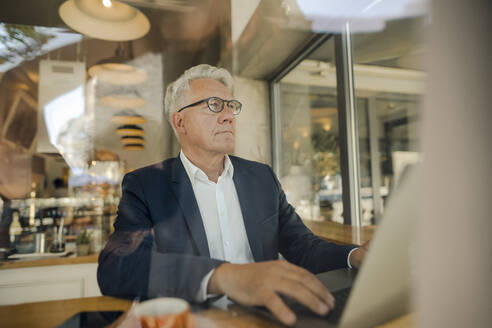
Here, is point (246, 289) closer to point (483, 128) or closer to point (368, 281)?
point (368, 281)

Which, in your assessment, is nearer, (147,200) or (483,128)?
(483,128)

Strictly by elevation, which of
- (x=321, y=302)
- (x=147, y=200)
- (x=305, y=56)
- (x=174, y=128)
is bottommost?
(x=321, y=302)

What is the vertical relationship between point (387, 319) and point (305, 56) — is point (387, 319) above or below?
below

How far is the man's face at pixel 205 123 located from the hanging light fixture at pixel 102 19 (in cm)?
23

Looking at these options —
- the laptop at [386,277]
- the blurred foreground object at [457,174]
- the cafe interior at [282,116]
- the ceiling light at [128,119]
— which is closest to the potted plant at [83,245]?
the cafe interior at [282,116]

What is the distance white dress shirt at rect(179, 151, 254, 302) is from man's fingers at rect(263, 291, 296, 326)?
0.13 meters

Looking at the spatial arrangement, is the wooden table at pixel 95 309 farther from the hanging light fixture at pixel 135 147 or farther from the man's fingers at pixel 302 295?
the hanging light fixture at pixel 135 147

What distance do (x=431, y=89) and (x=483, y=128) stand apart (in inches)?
2.0

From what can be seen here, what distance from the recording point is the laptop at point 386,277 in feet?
0.69

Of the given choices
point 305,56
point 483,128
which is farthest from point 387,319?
point 305,56

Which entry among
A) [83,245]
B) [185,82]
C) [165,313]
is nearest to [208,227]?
[165,313]

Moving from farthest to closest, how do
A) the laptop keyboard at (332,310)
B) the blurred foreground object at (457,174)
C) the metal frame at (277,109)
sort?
1. the metal frame at (277,109)
2. the laptop keyboard at (332,310)
3. the blurred foreground object at (457,174)

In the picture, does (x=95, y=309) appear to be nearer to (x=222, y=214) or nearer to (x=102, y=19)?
(x=222, y=214)

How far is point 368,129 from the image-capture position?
2.72ft
